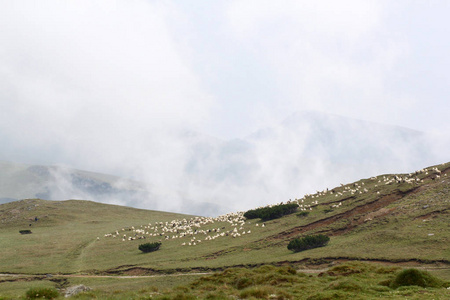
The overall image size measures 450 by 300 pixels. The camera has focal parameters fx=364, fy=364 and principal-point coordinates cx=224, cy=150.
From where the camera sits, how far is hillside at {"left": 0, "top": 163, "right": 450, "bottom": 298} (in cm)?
3559

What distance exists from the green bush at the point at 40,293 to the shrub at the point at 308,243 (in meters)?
26.6

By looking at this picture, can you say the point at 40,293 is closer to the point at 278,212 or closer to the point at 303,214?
the point at 303,214

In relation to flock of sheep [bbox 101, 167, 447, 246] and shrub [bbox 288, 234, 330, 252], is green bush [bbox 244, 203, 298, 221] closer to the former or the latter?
flock of sheep [bbox 101, 167, 447, 246]

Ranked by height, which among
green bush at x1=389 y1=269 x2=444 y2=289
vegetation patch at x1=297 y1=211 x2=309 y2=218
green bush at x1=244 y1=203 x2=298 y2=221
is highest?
green bush at x1=244 y1=203 x2=298 y2=221

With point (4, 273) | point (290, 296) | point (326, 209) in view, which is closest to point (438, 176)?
point (326, 209)

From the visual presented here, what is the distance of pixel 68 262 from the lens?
4978 centimetres

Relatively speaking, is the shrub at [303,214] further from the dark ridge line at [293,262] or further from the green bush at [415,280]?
the green bush at [415,280]

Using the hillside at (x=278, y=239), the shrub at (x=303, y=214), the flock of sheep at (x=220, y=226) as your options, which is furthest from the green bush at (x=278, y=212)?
the shrub at (x=303, y=214)

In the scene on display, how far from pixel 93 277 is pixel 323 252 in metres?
25.3

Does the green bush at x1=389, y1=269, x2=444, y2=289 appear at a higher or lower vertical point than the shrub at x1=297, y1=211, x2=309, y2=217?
lower

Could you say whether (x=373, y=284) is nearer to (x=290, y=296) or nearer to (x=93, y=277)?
(x=290, y=296)

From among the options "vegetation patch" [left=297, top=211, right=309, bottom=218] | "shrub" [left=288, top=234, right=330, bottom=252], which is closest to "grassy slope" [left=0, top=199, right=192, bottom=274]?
"shrub" [left=288, top=234, right=330, bottom=252]

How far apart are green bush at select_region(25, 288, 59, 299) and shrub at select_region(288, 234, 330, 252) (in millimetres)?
26624

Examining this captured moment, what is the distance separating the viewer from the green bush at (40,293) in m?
21.4
